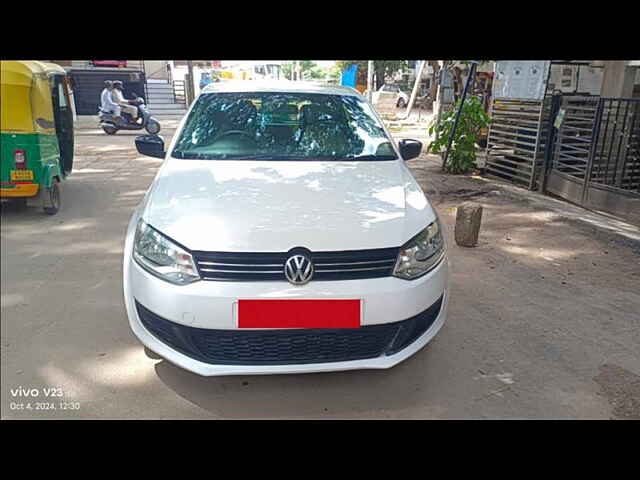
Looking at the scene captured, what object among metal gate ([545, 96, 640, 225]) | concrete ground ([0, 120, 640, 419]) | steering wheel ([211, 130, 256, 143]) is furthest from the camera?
metal gate ([545, 96, 640, 225])

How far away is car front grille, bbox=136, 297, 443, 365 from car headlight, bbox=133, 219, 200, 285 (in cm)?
20

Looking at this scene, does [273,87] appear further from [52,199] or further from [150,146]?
[52,199]

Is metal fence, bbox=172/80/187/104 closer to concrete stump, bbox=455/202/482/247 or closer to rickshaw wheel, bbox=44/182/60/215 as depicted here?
rickshaw wheel, bbox=44/182/60/215

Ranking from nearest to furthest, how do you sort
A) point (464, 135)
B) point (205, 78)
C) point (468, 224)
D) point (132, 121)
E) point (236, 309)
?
1. point (236, 309)
2. point (205, 78)
3. point (468, 224)
4. point (132, 121)
5. point (464, 135)

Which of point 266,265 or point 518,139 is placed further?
point 518,139

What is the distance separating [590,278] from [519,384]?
196 centimetres

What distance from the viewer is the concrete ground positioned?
5.83 ft

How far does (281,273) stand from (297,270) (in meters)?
0.07

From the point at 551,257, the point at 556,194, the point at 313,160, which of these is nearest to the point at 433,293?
the point at 313,160

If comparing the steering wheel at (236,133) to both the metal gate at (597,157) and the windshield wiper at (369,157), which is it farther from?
the metal gate at (597,157)

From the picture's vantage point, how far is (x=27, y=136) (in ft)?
5.69

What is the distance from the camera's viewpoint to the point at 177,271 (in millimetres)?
2279

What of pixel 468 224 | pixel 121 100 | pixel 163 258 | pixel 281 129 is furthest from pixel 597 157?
pixel 163 258

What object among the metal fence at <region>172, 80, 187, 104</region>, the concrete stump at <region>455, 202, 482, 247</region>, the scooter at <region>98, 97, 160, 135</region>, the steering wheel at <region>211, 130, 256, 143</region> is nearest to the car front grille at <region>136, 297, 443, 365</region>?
the steering wheel at <region>211, 130, 256, 143</region>
